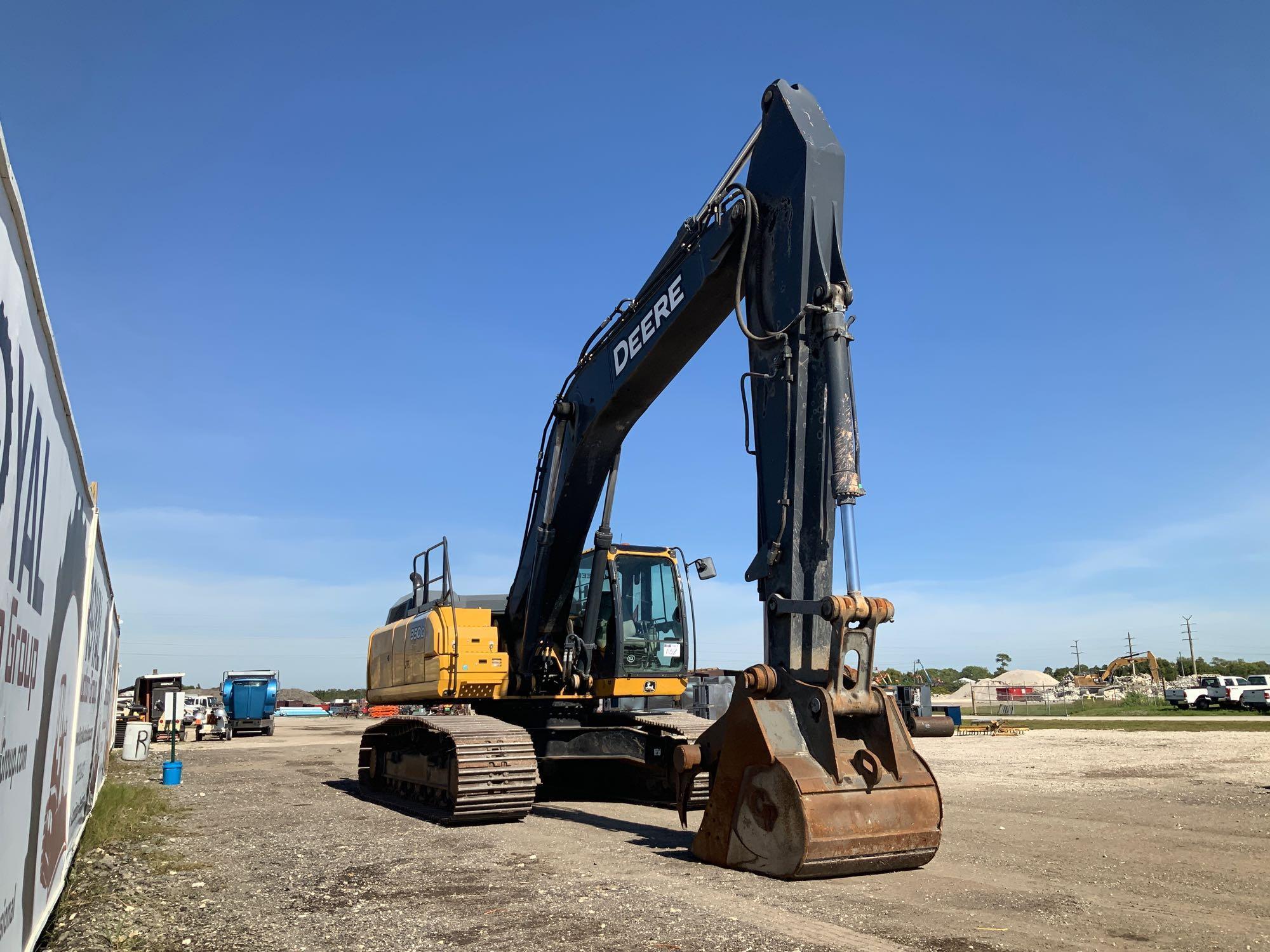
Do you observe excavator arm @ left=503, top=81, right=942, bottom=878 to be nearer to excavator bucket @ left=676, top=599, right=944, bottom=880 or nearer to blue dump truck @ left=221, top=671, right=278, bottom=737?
excavator bucket @ left=676, top=599, right=944, bottom=880

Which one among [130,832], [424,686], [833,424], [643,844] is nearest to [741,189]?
[833,424]

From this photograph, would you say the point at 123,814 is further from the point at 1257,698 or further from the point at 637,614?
the point at 1257,698

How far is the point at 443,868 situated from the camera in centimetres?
766

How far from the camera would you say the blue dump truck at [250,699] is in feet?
114

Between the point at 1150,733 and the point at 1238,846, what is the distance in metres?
21.2

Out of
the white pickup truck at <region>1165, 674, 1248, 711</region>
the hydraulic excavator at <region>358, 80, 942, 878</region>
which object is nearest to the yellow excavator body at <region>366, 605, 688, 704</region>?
the hydraulic excavator at <region>358, 80, 942, 878</region>

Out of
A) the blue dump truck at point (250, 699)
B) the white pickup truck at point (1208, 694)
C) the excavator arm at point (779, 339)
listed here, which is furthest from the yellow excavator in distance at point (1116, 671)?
the excavator arm at point (779, 339)

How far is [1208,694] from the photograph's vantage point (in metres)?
46.8

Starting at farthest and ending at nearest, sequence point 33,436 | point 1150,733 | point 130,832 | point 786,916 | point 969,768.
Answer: point 1150,733 < point 969,768 < point 130,832 < point 786,916 < point 33,436

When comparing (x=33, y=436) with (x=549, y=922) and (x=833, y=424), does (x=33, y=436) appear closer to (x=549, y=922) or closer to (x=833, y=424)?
(x=549, y=922)

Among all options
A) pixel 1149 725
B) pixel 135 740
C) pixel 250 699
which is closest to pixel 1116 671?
pixel 1149 725

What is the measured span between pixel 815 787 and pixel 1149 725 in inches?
1226

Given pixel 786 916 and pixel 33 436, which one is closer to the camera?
pixel 33 436

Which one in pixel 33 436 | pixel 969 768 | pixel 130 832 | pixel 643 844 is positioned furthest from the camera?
pixel 969 768
